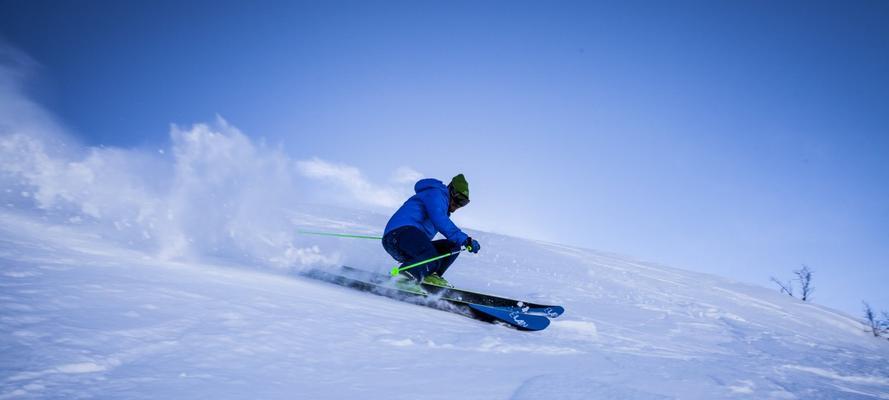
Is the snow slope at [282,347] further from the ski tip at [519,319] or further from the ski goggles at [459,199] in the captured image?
the ski goggles at [459,199]

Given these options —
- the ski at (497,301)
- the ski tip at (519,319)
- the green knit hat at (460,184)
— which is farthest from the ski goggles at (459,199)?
the ski tip at (519,319)

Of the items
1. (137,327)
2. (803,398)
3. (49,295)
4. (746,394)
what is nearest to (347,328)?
(137,327)

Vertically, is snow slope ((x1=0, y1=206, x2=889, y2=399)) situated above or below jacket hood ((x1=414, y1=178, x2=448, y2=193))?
below

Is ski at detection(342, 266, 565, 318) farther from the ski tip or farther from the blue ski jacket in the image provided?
the blue ski jacket

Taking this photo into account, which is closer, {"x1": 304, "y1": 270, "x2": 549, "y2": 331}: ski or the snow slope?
the snow slope

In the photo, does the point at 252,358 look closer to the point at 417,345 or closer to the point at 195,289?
the point at 417,345

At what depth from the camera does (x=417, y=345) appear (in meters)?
2.35

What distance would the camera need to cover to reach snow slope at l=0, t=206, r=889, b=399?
137 cm

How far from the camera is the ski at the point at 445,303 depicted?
3789 mm

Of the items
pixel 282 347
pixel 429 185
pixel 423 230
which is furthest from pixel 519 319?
pixel 282 347

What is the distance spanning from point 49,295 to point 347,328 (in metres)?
1.51

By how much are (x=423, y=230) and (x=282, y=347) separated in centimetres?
294

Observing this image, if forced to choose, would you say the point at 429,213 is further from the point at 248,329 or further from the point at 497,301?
the point at 248,329

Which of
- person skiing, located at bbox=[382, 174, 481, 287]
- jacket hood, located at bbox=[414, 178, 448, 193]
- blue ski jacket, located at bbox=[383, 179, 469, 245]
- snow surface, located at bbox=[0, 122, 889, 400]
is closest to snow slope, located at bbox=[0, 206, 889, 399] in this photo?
snow surface, located at bbox=[0, 122, 889, 400]
